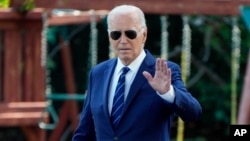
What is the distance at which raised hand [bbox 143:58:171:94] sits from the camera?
4418 mm

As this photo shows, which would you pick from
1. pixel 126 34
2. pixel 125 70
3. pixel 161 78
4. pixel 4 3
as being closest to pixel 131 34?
pixel 126 34

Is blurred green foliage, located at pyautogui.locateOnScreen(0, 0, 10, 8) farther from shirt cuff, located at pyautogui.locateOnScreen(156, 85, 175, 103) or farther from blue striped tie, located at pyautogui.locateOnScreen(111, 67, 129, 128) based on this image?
shirt cuff, located at pyautogui.locateOnScreen(156, 85, 175, 103)

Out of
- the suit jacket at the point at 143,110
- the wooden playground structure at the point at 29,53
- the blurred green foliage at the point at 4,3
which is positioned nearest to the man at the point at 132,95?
the suit jacket at the point at 143,110

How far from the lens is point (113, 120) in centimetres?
464

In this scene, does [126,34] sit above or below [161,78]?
above

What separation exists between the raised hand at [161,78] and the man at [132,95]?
0.03 metres

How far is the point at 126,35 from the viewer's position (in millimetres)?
4602

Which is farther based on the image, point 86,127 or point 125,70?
point 86,127

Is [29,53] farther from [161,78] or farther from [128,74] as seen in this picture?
[161,78]

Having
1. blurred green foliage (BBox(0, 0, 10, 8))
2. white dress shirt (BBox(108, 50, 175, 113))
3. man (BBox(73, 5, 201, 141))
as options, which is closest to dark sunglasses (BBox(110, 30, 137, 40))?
man (BBox(73, 5, 201, 141))

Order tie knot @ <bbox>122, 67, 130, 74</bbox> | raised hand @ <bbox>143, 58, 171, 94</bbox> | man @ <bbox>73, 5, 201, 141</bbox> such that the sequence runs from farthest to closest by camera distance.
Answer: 1. tie knot @ <bbox>122, 67, 130, 74</bbox>
2. man @ <bbox>73, 5, 201, 141</bbox>
3. raised hand @ <bbox>143, 58, 171, 94</bbox>

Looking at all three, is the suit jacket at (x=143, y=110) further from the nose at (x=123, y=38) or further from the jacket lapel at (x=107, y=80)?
the nose at (x=123, y=38)

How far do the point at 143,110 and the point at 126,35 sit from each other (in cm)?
33

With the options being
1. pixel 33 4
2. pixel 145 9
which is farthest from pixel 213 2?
pixel 33 4
